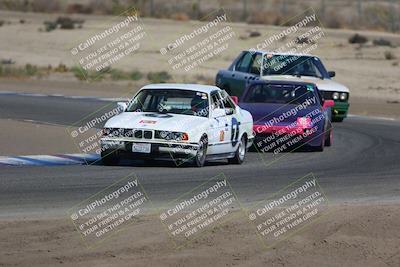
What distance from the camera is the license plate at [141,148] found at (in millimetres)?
17797

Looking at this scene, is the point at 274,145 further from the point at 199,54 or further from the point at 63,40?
the point at 63,40

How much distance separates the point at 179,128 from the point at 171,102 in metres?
1.32

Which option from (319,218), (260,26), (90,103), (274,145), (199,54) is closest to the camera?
(319,218)

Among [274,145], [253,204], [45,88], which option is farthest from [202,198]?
[45,88]

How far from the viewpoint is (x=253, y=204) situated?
14469 millimetres

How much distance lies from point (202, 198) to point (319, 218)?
2.00 meters

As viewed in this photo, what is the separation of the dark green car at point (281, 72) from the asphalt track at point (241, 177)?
132 inches

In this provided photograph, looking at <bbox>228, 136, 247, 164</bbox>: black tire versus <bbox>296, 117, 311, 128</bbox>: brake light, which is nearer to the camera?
<bbox>228, 136, 247, 164</bbox>: black tire

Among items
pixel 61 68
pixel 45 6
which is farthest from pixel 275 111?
pixel 45 6

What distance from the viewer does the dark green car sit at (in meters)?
27.1
